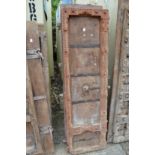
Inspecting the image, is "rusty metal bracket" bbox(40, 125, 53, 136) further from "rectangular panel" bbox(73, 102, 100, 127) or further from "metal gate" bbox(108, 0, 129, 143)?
"metal gate" bbox(108, 0, 129, 143)

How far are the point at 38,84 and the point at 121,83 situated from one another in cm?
71

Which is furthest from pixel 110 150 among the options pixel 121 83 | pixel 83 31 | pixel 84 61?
pixel 83 31

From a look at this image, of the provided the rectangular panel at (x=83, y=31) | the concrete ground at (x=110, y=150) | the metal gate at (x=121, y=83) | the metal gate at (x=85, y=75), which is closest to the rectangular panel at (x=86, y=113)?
the metal gate at (x=85, y=75)

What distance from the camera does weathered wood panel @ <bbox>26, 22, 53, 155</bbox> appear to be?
72.4 inches

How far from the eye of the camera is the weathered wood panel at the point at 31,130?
6.09ft

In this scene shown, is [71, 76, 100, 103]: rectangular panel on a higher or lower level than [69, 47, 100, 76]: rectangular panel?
lower

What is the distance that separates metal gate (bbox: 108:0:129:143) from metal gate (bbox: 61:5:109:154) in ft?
0.39

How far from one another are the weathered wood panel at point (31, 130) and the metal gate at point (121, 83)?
2.19 feet

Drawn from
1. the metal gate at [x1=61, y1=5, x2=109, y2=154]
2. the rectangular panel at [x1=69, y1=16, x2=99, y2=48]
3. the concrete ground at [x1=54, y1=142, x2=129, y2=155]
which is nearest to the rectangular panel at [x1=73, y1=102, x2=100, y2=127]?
the metal gate at [x1=61, y1=5, x2=109, y2=154]

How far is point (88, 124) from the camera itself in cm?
209

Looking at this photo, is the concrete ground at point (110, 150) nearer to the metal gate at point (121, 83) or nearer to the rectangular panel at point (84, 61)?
the metal gate at point (121, 83)
